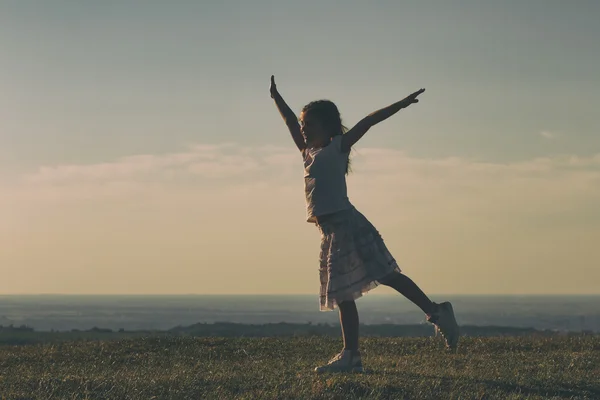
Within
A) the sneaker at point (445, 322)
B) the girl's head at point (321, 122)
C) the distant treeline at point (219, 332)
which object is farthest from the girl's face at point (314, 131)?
the distant treeline at point (219, 332)

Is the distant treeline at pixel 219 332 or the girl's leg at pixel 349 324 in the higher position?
the girl's leg at pixel 349 324

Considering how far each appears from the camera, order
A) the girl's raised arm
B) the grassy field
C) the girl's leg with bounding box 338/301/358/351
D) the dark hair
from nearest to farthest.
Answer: the grassy field → the girl's leg with bounding box 338/301/358/351 → the dark hair → the girl's raised arm

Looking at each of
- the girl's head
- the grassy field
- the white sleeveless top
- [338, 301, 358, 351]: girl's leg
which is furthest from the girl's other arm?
the grassy field

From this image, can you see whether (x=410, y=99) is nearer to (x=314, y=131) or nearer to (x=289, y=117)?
(x=314, y=131)

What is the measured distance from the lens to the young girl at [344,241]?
9.30 meters

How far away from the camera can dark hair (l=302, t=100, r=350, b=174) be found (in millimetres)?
9641

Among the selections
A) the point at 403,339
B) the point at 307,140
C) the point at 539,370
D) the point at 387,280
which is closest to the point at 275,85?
the point at 307,140

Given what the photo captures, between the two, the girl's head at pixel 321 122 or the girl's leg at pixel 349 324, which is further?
the girl's head at pixel 321 122

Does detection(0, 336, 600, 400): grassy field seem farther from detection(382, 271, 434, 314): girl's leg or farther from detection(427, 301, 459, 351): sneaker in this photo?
detection(382, 271, 434, 314): girl's leg

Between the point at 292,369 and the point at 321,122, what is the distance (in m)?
2.93

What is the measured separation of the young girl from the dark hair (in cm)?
1

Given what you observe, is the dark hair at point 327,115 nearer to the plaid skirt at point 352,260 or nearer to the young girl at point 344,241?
the young girl at point 344,241

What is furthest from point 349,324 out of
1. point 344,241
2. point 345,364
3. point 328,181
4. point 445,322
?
point 328,181

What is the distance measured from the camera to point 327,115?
31.7ft
